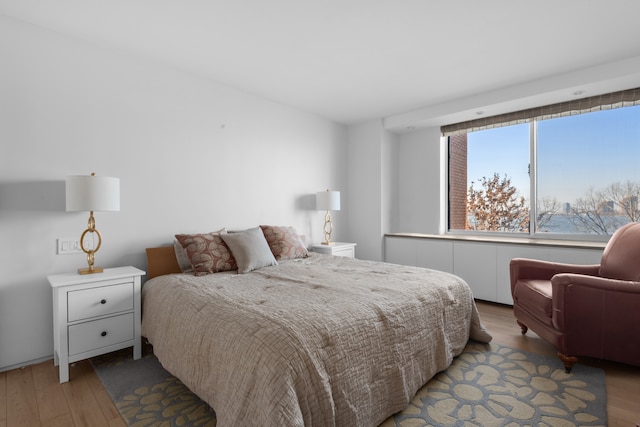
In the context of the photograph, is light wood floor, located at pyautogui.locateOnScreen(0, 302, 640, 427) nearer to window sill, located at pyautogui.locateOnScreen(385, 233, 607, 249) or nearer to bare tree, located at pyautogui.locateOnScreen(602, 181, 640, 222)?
window sill, located at pyautogui.locateOnScreen(385, 233, 607, 249)

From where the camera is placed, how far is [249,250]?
2.80 metres

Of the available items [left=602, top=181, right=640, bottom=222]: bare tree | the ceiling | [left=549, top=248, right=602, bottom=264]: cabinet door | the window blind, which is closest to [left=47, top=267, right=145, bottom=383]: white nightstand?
the ceiling

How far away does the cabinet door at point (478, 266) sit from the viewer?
3693mm

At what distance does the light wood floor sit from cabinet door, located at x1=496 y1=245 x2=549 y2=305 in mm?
1160

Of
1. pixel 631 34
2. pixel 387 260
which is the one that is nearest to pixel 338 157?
pixel 387 260

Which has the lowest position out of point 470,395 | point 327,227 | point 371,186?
point 470,395

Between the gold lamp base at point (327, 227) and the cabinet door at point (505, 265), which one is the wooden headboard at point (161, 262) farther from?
the cabinet door at point (505, 265)

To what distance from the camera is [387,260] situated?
4.61 metres

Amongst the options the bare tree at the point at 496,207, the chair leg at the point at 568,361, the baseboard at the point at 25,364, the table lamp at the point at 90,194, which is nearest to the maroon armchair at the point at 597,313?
the chair leg at the point at 568,361

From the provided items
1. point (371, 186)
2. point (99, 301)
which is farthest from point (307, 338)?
point (371, 186)

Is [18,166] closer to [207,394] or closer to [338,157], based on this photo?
[207,394]

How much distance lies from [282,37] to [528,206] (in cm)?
341

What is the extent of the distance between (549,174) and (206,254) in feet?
12.7

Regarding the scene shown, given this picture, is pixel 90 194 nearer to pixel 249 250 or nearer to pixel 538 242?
pixel 249 250
